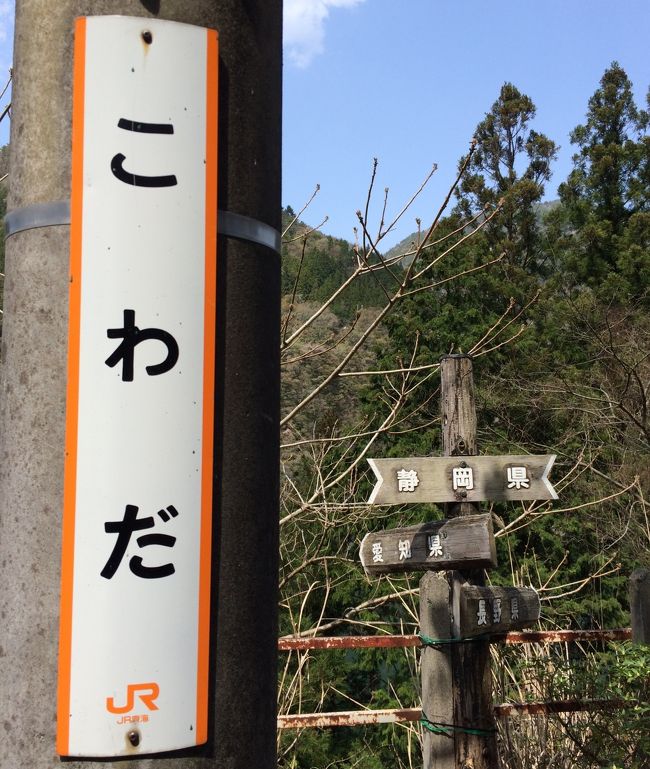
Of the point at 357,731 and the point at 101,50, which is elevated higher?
the point at 101,50

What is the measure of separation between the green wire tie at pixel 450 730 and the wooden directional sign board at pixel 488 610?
47 cm

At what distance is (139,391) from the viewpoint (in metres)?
1.12

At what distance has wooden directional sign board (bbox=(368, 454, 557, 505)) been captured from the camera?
13.3 ft

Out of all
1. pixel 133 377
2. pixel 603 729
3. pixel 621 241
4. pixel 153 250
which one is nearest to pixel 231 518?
pixel 133 377

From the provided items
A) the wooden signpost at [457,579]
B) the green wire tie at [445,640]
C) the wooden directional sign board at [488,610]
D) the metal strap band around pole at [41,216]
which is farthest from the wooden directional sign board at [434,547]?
the metal strap band around pole at [41,216]

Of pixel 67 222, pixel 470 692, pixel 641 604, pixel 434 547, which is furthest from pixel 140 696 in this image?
pixel 641 604

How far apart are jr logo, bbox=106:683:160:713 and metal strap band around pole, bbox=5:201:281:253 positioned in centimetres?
62

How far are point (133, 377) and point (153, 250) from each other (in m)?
0.18

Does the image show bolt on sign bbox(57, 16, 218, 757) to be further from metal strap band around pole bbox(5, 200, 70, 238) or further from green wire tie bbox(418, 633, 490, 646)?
green wire tie bbox(418, 633, 490, 646)

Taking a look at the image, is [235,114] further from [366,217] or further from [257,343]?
[366,217]

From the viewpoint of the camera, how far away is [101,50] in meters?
1.16

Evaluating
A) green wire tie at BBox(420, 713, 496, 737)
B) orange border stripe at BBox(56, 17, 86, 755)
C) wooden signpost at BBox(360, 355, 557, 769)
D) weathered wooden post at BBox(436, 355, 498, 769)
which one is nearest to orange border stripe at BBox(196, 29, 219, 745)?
orange border stripe at BBox(56, 17, 86, 755)

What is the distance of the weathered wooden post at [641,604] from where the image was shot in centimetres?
474

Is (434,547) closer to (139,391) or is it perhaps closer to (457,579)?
(457,579)
